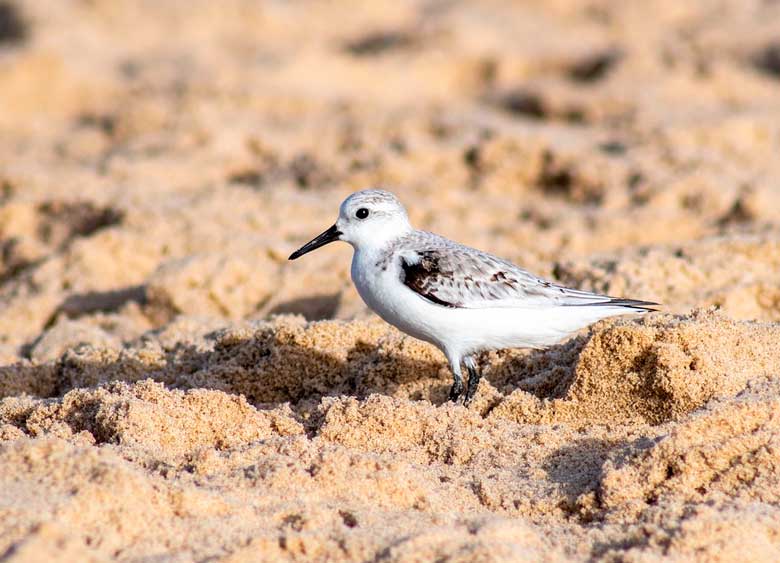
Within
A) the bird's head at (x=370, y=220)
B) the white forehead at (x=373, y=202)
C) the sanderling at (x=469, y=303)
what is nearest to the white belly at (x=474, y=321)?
the sanderling at (x=469, y=303)

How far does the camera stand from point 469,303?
4.65 metres

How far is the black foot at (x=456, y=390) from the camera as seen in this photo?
15.3 feet

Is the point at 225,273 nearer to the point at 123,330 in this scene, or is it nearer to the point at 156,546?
the point at 123,330

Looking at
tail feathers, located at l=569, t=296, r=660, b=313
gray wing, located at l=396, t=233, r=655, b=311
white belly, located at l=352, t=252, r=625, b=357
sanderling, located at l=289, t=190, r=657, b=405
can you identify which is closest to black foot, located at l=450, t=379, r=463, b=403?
sanderling, located at l=289, t=190, r=657, b=405

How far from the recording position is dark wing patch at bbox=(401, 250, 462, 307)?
4.64 m

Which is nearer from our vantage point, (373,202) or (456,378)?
(456,378)

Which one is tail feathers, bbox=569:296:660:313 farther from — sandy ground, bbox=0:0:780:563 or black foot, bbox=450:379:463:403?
black foot, bbox=450:379:463:403

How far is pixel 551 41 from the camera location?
13.6 metres

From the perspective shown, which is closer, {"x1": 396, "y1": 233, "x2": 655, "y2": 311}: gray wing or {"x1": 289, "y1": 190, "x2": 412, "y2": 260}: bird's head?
{"x1": 396, "y1": 233, "x2": 655, "y2": 311}: gray wing

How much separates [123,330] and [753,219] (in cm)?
467

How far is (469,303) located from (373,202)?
76 centimetres

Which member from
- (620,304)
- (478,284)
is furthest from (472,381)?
(620,304)

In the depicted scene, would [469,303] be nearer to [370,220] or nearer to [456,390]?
[456,390]

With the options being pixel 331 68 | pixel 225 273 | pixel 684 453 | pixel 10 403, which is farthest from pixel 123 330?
pixel 331 68
